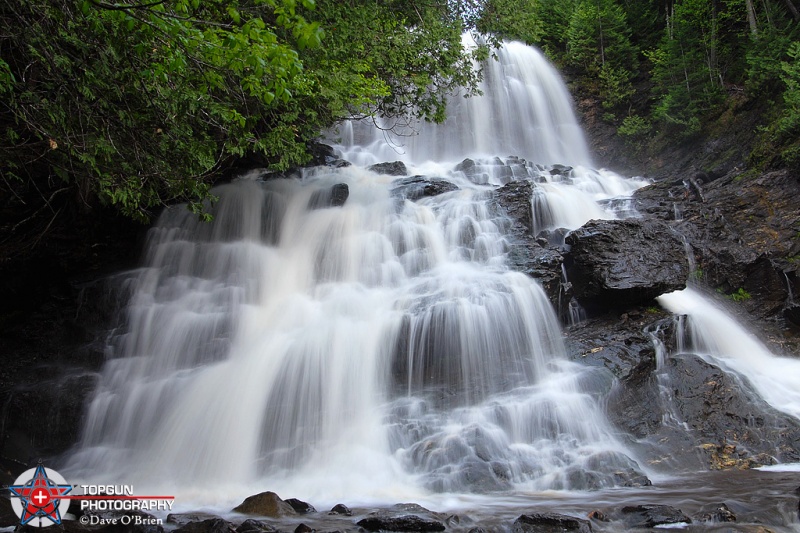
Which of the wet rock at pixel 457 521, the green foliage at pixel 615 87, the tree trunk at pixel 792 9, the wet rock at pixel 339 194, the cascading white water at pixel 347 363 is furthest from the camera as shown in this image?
the green foliage at pixel 615 87

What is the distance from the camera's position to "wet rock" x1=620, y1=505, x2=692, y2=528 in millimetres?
4066

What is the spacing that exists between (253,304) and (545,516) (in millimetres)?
7196

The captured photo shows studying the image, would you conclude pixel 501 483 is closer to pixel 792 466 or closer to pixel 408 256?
pixel 792 466

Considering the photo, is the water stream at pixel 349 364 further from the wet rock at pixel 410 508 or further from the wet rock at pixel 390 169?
the wet rock at pixel 390 169

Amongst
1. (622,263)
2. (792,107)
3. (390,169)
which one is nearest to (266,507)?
(622,263)

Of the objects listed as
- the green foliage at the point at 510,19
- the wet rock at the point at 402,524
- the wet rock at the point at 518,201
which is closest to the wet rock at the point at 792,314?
the wet rock at the point at 518,201

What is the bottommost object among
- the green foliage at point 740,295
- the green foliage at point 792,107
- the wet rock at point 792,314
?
the wet rock at point 792,314

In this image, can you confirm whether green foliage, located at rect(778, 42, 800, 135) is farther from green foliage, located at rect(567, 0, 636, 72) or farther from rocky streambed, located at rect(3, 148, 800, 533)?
green foliage, located at rect(567, 0, 636, 72)

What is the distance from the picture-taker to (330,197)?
12680 millimetres

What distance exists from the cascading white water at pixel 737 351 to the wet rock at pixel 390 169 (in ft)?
26.7

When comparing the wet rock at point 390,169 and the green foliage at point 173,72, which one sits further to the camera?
the wet rock at point 390,169

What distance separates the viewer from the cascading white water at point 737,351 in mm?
7098

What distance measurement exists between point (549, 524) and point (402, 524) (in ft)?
3.95

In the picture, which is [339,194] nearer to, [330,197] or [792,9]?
[330,197]
